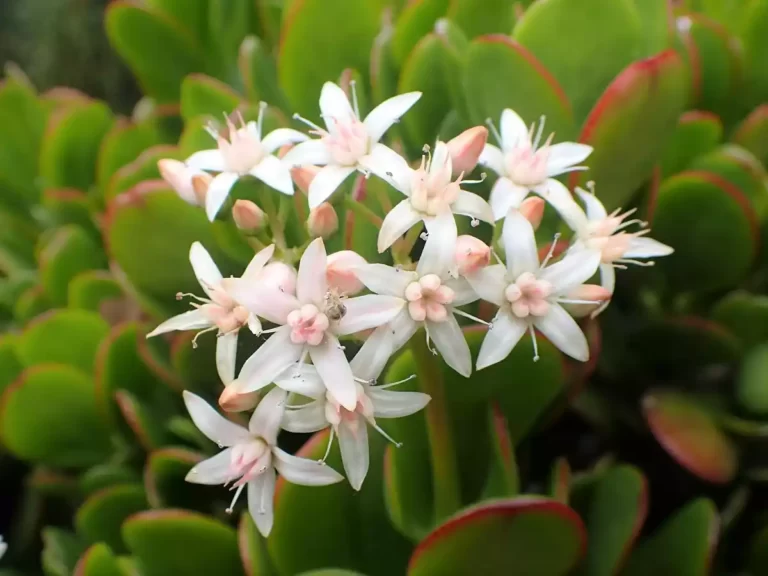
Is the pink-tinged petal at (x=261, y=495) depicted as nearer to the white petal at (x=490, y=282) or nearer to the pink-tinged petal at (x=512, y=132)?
the white petal at (x=490, y=282)

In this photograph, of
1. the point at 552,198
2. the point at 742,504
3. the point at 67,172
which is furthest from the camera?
the point at 67,172

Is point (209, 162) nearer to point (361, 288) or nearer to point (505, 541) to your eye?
point (361, 288)

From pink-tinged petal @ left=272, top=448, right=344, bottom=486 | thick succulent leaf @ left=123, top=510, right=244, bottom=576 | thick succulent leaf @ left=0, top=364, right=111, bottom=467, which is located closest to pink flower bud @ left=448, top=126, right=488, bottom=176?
pink-tinged petal @ left=272, top=448, right=344, bottom=486

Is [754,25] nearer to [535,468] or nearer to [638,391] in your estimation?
[638,391]

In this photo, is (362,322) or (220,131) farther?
(220,131)

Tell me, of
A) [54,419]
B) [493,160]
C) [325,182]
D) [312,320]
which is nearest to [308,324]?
[312,320]

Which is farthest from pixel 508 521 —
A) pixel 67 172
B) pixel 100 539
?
pixel 67 172

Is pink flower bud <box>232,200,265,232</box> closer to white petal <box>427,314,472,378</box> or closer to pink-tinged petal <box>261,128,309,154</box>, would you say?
pink-tinged petal <box>261,128,309,154</box>
